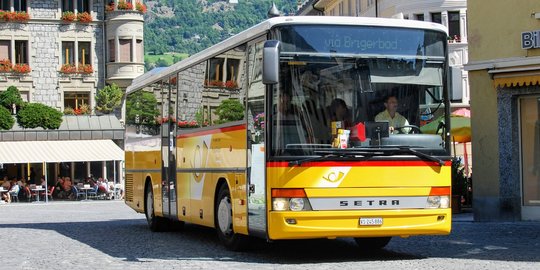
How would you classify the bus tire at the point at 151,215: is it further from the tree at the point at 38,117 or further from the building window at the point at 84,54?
the building window at the point at 84,54

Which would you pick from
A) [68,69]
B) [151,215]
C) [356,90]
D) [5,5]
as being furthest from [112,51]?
[356,90]

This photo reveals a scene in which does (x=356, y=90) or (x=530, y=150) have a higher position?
(x=356, y=90)

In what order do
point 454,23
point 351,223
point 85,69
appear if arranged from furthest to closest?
point 85,69 → point 454,23 → point 351,223

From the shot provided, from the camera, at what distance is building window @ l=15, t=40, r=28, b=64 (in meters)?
68.8

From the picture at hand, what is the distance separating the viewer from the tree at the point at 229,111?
1559cm

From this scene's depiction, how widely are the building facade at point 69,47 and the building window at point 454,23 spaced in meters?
19.2

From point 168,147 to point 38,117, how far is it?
43.2 m

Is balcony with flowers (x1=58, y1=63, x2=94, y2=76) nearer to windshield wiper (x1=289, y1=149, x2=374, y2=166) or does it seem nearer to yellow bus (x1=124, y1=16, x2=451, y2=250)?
yellow bus (x1=124, y1=16, x2=451, y2=250)

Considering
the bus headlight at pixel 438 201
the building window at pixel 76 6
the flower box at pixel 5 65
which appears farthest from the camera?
the building window at pixel 76 6

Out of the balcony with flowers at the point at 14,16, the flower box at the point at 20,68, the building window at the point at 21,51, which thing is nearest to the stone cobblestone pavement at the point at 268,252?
the flower box at the point at 20,68

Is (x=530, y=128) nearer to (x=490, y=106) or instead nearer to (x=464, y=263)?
(x=490, y=106)

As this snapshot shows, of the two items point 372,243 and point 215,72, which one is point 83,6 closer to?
point 215,72

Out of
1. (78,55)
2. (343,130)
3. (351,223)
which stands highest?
(78,55)

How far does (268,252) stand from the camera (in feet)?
53.3
